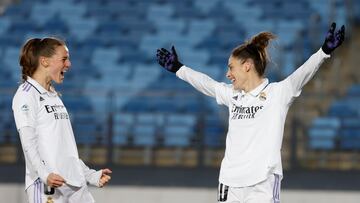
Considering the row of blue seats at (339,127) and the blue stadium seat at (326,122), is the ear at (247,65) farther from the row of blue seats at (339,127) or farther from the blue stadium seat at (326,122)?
the blue stadium seat at (326,122)

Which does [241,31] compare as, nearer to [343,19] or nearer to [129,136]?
[343,19]

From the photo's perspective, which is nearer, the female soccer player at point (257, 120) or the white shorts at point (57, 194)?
the white shorts at point (57, 194)

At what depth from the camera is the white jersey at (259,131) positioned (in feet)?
18.9

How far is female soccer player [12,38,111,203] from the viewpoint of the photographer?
5430mm

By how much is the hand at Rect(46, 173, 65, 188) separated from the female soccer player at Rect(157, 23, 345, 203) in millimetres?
1052

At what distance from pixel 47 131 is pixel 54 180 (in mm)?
373

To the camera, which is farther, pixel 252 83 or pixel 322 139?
pixel 322 139

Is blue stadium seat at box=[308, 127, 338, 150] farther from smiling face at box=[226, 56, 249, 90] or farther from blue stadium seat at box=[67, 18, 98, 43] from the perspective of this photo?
blue stadium seat at box=[67, 18, 98, 43]

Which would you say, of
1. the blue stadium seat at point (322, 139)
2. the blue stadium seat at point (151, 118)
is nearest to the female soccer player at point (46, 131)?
the blue stadium seat at point (322, 139)

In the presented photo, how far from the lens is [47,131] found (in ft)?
18.1

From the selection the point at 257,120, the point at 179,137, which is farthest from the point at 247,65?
the point at 179,137

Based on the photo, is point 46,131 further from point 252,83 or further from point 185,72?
point 252,83

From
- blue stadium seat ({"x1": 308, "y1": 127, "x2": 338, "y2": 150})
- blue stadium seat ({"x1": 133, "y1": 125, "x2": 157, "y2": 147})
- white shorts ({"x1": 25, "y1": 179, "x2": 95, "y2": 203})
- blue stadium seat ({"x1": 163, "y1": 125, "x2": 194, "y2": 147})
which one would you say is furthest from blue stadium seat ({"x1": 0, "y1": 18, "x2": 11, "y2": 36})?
white shorts ({"x1": 25, "y1": 179, "x2": 95, "y2": 203})

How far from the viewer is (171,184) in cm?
1023
